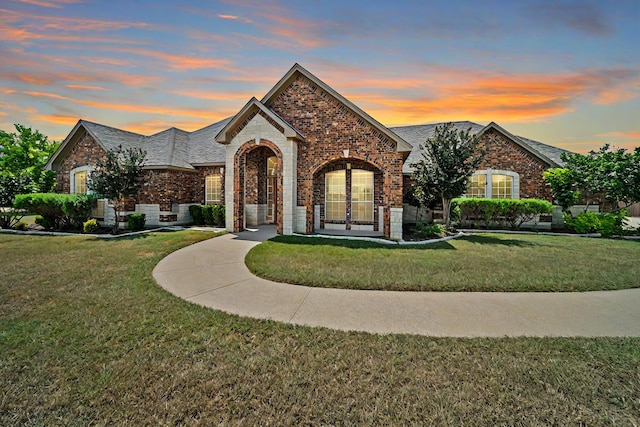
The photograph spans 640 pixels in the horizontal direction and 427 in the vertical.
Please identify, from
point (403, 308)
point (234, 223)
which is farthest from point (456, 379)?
point (234, 223)

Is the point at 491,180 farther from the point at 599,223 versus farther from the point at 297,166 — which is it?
the point at 297,166

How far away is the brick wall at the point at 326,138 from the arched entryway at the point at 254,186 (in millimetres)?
1482

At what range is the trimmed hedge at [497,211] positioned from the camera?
14438 millimetres

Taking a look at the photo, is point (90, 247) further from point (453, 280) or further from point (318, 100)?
point (453, 280)

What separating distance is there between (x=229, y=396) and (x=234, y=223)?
434 inches

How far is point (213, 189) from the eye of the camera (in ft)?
54.4

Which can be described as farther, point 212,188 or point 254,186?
point 212,188

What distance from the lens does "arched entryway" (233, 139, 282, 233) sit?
13.2 m

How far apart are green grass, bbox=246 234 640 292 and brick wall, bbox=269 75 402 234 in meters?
2.87

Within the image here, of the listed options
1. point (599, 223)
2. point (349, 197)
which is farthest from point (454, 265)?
point (599, 223)

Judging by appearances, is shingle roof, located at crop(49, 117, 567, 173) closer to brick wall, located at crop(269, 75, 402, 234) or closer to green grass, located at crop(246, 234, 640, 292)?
brick wall, located at crop(269, 75, 402, 234)

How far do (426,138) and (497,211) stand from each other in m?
7.22

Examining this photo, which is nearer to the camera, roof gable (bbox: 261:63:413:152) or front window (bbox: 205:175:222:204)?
roof gable (bbox: 261:63:413:152)

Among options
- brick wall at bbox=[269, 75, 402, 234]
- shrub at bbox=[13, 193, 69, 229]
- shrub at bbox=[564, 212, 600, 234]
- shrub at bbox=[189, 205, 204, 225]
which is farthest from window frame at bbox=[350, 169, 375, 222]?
shrub at bbox=[13, 193, 69, 229]
